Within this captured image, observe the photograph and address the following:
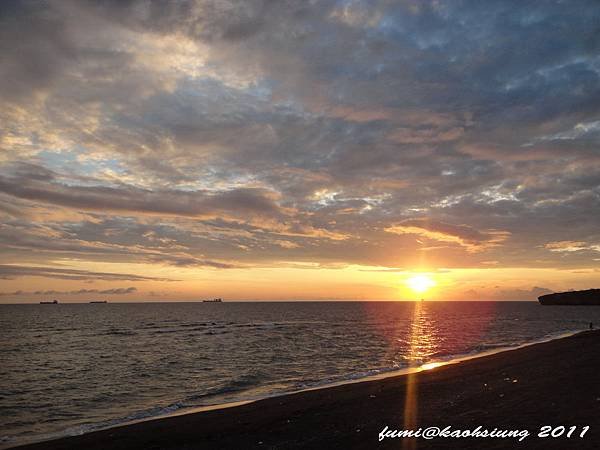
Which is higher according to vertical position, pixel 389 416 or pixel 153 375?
pixel 389 416

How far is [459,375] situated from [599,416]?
43.8 ft

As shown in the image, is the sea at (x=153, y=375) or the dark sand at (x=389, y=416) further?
the sea at (x=153, y=375)

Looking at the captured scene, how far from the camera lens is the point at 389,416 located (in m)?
15.7

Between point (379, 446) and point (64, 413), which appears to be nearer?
point (379, 446)

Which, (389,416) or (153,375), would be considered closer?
(389,416)

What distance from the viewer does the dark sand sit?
12.4 meters

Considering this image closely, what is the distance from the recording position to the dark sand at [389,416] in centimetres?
1236

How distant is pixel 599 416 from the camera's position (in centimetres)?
1172

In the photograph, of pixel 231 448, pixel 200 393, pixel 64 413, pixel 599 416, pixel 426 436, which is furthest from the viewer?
pixel 200 393

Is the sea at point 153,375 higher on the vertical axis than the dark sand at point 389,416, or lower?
lower

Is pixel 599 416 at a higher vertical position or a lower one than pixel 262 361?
higher

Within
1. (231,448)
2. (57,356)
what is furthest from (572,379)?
(57,356)

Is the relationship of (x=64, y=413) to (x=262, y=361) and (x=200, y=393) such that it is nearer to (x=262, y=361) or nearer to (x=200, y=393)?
(x=200, y=393)

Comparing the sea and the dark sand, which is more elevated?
the dark sand
